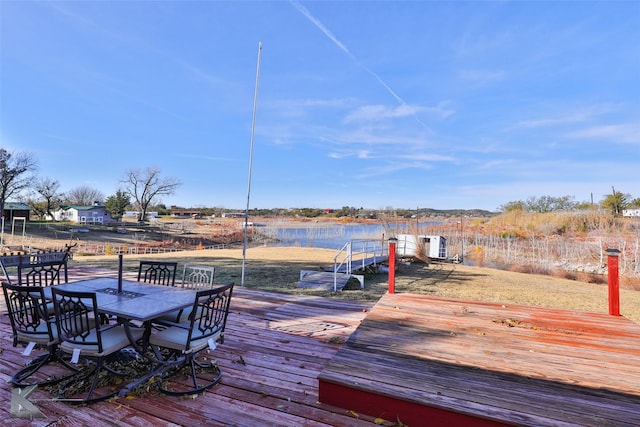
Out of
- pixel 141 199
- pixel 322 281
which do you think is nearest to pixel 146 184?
pixel 141 199

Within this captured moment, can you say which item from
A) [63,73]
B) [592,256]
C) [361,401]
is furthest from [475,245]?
[63,73]

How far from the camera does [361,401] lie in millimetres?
2021

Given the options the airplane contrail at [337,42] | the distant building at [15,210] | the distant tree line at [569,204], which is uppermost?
the airplane contrail at [337,42]

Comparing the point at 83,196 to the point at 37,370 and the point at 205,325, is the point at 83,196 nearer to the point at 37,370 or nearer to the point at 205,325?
the point at 37,370

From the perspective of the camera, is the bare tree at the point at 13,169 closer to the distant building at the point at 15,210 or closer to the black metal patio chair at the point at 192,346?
the distant building at the point at 15,210

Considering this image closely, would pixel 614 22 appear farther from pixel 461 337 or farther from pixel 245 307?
pixel 245 307

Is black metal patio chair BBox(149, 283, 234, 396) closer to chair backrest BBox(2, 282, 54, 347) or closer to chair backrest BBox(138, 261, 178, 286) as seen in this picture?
chair backrest BBox(2, 282, 54, 347)

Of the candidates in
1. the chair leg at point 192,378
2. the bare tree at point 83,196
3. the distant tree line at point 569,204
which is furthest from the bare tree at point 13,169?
the distant tree line at point 569,204

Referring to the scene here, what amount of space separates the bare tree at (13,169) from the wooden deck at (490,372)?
3901 cm

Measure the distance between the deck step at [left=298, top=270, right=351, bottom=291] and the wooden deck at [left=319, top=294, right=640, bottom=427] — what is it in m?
4.06

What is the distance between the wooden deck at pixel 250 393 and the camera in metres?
1.90

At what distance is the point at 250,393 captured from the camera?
2232 millimetres

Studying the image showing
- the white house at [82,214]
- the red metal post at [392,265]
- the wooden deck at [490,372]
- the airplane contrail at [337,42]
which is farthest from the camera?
the white house at [82,214]

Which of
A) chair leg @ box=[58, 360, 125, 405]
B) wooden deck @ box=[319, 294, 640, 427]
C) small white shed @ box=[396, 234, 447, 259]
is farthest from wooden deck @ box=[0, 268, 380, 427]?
small white shed @ box=[396, 234, 447, 259]
